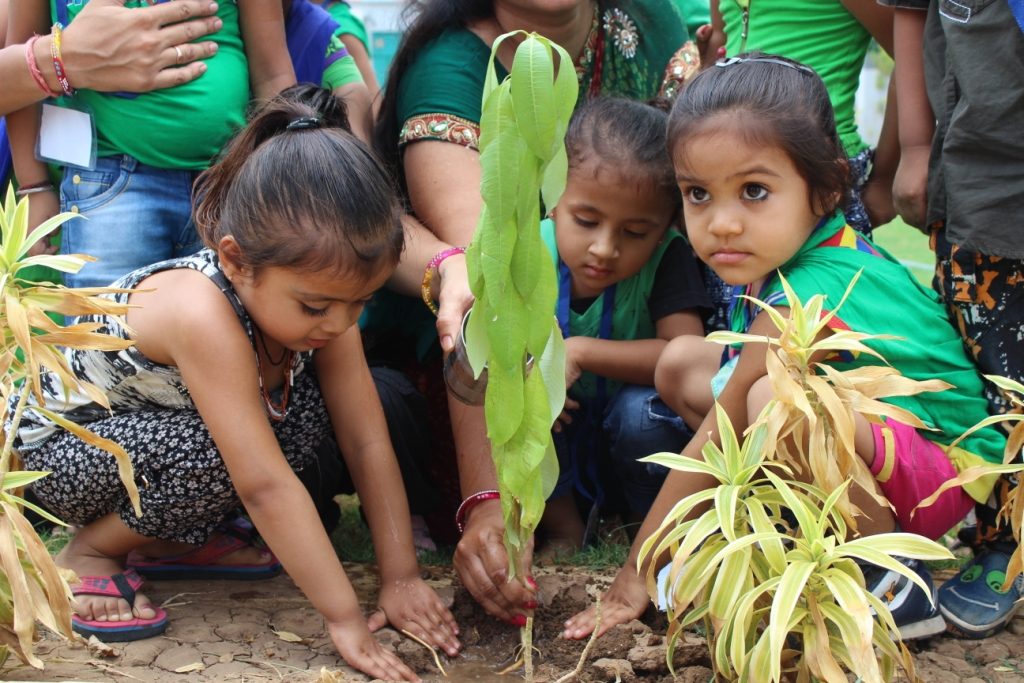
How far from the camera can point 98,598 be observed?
86.0 inches

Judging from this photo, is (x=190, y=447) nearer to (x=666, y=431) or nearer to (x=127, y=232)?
(x=127, y=232)

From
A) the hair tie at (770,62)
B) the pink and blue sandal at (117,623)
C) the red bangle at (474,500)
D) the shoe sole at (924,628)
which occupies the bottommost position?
the pink and blue sandal at (117,623)

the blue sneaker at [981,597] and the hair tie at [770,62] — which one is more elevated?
the hair tie at [770,62]

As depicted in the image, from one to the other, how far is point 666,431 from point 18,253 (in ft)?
4.81

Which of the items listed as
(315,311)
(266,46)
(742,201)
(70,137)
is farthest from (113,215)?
(742,201)

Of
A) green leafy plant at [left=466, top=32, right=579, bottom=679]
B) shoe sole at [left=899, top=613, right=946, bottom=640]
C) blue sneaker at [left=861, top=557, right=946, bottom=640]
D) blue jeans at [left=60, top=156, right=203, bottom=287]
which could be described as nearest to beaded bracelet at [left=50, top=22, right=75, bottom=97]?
blue jeans at [left=60, top=156, right=203, bottom=287]

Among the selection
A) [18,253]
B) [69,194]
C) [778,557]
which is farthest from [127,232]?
[778,557]

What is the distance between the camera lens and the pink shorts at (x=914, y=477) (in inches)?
74.9

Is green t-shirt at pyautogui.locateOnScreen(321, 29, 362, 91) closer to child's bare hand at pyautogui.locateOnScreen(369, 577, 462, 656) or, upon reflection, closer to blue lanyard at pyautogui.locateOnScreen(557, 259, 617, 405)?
blue lanyard at pyautogui.locateOnScreen(557, 259, 617, 405)

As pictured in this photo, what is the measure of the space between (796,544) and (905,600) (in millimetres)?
629

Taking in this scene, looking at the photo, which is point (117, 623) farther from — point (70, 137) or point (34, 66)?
point (34, 66)

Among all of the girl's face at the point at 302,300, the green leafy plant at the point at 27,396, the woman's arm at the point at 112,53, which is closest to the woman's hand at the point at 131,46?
the woman's arm at the point at 112,53

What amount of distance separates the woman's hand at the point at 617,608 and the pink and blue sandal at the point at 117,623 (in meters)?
0.85

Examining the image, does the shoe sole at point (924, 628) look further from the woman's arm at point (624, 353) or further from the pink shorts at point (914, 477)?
the woman's arm at point (624, 353)
